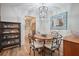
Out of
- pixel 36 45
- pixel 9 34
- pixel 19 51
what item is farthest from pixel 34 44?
pixel 9 34

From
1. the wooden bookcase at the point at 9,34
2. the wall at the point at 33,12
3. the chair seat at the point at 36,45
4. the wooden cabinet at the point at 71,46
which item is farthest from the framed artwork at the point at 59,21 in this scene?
the wooden bookcase at the point at 9,34

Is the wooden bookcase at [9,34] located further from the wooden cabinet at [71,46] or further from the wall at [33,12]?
the wooden cabinet at [71,46]

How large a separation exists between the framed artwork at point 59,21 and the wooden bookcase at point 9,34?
1.71 feet

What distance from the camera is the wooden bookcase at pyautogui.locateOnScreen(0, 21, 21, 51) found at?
7.45 ft

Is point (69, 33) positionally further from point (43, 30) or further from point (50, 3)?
point (50, 3)

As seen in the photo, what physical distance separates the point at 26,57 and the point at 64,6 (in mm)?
999

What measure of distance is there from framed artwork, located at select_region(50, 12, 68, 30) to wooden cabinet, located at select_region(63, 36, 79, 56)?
188 millimetres

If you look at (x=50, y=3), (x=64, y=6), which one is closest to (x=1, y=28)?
(x=50, y=3)

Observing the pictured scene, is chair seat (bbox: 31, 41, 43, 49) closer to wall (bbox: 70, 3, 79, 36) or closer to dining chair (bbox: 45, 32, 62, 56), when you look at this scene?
dining chair (bbox: 45, 32, 62, 56)

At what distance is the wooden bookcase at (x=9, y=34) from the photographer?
7.45ft

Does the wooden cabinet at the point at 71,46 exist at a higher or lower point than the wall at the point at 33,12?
lower

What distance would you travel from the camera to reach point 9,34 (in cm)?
231

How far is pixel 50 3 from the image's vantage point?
2.31m

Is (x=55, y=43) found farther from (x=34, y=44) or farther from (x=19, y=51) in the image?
(x=19, y=51)
